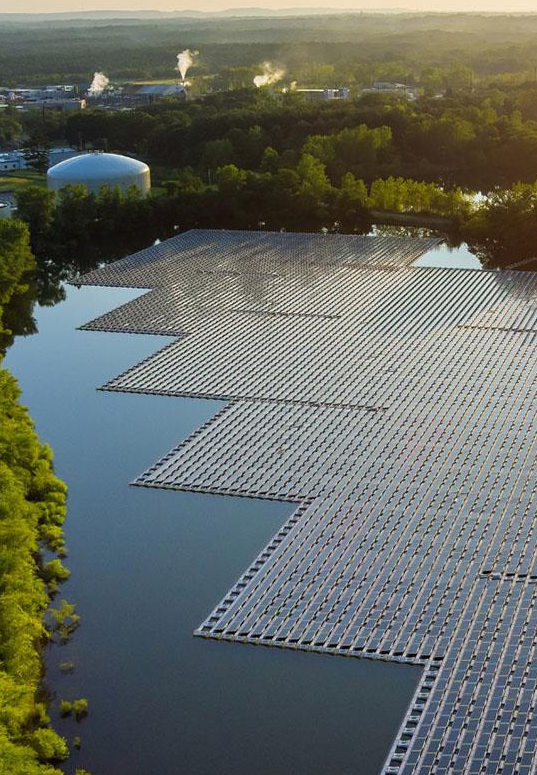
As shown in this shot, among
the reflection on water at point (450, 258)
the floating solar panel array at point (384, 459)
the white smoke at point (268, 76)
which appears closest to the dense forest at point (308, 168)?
the reflection on water at point (450, 258)

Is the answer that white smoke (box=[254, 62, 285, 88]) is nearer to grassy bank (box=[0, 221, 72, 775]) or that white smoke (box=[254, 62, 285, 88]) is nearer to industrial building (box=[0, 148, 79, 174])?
industrial building (box=[0, 148, 79, 174])

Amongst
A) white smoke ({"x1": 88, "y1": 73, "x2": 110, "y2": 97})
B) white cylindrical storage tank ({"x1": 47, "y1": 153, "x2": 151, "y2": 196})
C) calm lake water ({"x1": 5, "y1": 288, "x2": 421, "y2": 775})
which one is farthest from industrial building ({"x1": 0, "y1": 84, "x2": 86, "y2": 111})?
calm lake water ({"x1": 5, "y1": 288, "x2": 421, "y2": 775})

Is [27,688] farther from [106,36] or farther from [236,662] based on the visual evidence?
[106,36]

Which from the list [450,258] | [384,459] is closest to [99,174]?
[450,258]

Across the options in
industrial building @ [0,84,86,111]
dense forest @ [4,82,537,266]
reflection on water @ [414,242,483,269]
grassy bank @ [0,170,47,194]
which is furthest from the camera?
industrial building @ [0,84,86,111]

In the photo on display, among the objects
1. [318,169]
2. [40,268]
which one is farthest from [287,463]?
[318,169]

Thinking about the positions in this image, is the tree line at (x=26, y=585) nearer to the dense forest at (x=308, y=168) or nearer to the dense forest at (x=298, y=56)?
the dense forest at (x=308, y=168)
